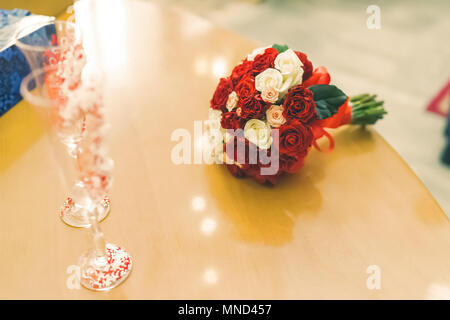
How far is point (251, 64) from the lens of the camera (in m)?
0.99

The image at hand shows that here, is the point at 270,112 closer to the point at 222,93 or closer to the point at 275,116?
the point at 275,116

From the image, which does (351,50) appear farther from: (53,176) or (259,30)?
(53,176)

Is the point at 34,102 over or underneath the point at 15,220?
over

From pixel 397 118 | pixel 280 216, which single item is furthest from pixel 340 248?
pixel 397 118

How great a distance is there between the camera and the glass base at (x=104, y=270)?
0.80 m

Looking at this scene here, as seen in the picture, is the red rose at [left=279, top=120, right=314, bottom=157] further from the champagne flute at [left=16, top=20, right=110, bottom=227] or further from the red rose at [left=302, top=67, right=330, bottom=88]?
the champagne flute at [left=16, top=20, right=110, bottom=227]

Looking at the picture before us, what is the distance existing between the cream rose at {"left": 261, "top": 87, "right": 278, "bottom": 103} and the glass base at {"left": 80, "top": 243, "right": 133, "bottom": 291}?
430 millimetres

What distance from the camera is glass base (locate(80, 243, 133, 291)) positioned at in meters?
0.80

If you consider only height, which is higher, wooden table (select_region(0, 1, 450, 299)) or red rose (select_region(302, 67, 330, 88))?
red rose (select_region(302, 67, 330, 88))

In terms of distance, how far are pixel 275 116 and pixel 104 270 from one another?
1.53 feet

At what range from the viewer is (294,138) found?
0.91 metres

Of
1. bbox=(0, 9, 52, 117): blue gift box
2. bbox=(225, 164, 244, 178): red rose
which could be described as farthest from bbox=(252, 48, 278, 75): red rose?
bbox=(0, 9, 52, 117): blue gift box

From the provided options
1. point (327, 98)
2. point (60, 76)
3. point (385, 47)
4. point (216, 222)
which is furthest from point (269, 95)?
point (385, 47)

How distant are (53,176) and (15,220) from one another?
14 cm
